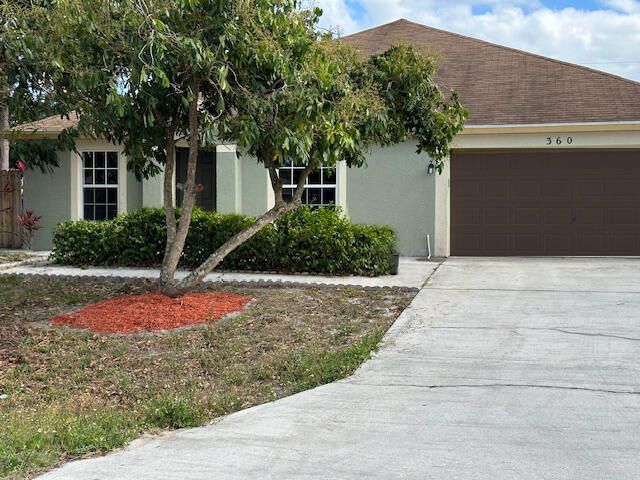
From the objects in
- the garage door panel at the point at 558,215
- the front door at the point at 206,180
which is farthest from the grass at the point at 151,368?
the front door at the point at 206,180

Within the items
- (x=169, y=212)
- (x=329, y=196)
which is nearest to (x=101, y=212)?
(x=329, y=196)

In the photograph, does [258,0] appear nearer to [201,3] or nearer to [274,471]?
[201,3]

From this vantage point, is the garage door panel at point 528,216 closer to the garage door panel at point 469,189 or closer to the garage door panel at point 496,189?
the garage door panel at point 496,189

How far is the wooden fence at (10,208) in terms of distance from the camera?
1670 cm

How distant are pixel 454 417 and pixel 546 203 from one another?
34.8 feet

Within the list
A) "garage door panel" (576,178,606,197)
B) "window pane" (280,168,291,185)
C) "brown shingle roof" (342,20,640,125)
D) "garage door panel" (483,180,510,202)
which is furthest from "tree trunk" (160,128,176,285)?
"garage door panel" (576,178,606,197)

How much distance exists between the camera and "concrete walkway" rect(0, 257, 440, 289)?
11953 millimetres

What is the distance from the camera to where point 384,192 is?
15695mm

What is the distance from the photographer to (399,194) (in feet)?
51.4

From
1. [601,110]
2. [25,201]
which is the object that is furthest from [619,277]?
[25,201]

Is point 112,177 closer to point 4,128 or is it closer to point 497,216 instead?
point 4,128

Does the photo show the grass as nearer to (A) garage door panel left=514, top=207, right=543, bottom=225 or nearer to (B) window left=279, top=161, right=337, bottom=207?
(B) window left=279, top=161, right=337, bottom=207

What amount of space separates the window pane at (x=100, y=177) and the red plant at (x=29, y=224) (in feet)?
5.02

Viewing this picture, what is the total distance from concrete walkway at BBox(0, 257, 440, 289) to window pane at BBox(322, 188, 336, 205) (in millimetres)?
2486
